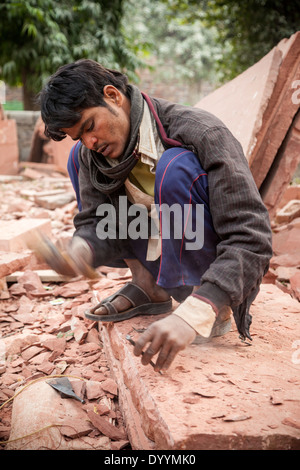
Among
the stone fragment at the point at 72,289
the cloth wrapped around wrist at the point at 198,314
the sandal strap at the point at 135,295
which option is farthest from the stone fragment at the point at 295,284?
the cloth wrapped around wrist at the point at 198,314

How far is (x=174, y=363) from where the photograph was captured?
1693 mm

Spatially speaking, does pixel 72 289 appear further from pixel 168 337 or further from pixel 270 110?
pixel 270 110

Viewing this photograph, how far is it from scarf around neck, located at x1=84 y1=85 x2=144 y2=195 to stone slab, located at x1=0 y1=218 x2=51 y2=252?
1129mm

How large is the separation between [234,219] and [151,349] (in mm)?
544

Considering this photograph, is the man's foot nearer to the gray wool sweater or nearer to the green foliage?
the gray wool sweater

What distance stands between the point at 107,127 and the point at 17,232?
1.97m

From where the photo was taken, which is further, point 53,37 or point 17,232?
point 53,37

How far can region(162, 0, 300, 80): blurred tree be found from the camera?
6.76 meters

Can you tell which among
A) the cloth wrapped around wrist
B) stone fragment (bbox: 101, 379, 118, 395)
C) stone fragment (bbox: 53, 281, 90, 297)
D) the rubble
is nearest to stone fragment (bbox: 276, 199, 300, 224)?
the rubble

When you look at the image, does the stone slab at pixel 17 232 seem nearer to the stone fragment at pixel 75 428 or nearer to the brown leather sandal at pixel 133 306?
the brown leather sandal at pixel 133 306

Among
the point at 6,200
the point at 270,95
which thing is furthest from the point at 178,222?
the point at 6,200

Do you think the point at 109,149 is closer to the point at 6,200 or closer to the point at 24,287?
the point at 24,287

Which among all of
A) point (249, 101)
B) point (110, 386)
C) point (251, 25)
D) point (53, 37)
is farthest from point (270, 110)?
point (53, 37)
